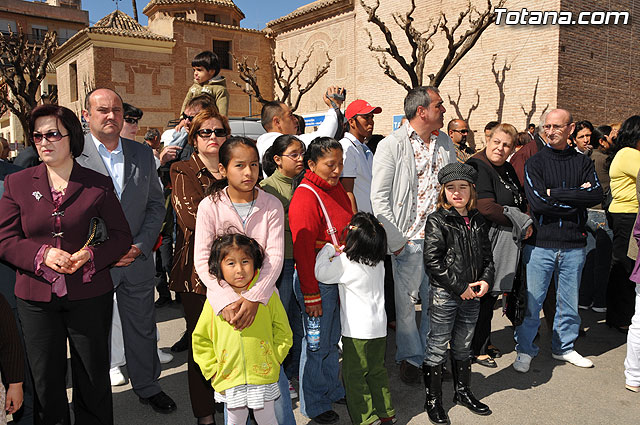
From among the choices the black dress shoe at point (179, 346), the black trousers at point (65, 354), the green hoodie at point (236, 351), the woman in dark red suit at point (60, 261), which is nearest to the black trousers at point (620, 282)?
the green hoodie at point (236, 351)

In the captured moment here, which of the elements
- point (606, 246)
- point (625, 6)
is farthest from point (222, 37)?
point (606, 246)

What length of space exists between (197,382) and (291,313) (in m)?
1.00

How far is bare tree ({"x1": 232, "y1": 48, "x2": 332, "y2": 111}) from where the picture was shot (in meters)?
23.6

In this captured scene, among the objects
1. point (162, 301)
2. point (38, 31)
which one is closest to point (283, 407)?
point (162, 301)

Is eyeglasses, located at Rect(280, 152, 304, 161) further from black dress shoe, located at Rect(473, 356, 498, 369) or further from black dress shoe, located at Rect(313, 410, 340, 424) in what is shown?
black dress shoe, located at Rect(473, 356, 498, 369)

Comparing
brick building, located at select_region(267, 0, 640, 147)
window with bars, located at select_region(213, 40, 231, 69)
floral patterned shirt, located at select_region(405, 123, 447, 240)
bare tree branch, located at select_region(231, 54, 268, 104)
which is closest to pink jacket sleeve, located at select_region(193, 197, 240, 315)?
floral patterned shirt, located at select_region(405, 123, 447, 240)

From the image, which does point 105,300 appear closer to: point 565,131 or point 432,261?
point 432,261

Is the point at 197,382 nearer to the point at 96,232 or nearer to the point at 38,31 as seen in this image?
the point at 96,232

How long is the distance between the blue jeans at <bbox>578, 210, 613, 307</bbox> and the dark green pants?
427 cm

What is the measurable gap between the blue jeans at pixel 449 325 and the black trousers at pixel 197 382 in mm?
1637

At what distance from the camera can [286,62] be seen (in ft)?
81.3

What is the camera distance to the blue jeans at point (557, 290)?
14.7 feet

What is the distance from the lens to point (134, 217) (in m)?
3.57

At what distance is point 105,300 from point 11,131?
158 ft
